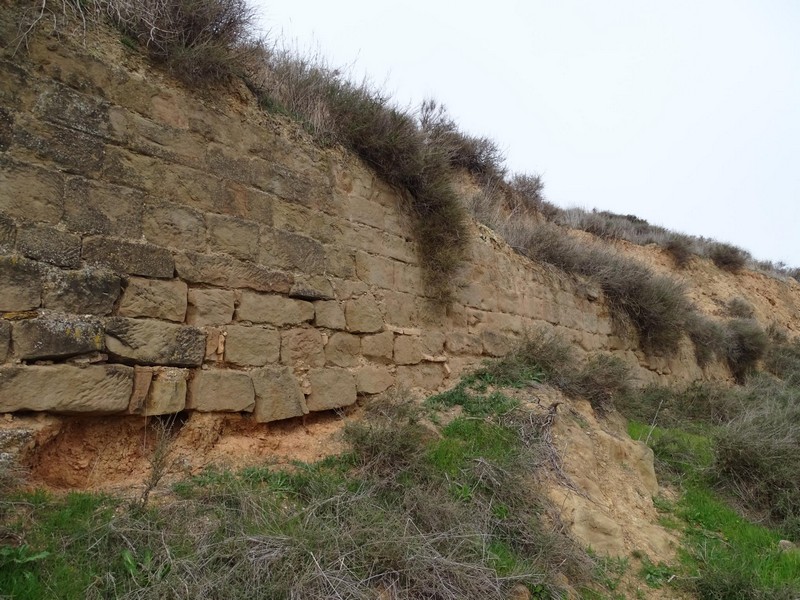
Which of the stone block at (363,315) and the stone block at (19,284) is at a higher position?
the stone block at (363,315)

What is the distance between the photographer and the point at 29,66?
11.3 ft

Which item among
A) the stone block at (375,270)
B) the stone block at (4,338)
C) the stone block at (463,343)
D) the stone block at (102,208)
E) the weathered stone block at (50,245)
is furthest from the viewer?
the stone block at (463,343)

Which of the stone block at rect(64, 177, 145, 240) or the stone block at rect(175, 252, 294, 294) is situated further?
the stone block at rect(175, 252, 294, 294)

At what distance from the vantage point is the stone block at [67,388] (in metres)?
3.05

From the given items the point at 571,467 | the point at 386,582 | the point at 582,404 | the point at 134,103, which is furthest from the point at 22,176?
the point at 582,404

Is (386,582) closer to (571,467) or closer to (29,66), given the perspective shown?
(571,467)

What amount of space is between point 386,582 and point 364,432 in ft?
4.44

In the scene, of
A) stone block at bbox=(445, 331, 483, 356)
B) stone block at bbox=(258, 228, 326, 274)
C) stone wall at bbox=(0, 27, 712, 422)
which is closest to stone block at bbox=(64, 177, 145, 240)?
stone wall at bbox=(0, 27, 712, 422)

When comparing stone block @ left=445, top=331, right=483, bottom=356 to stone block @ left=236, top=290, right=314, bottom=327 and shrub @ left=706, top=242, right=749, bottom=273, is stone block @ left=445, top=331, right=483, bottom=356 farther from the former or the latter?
shrub @ left=706, top=242, right=749, bottom=273

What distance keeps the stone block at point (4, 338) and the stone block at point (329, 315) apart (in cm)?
213

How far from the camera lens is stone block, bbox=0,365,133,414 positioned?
3.05m

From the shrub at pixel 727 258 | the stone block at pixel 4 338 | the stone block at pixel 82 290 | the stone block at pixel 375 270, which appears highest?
the shrub at pixel 727 258

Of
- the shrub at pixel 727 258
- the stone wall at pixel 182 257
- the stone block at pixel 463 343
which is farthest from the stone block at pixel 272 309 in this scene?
the shrub at pixel 727 258

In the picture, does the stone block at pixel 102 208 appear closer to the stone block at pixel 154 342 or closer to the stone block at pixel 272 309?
the stone block at pixel 154 342
